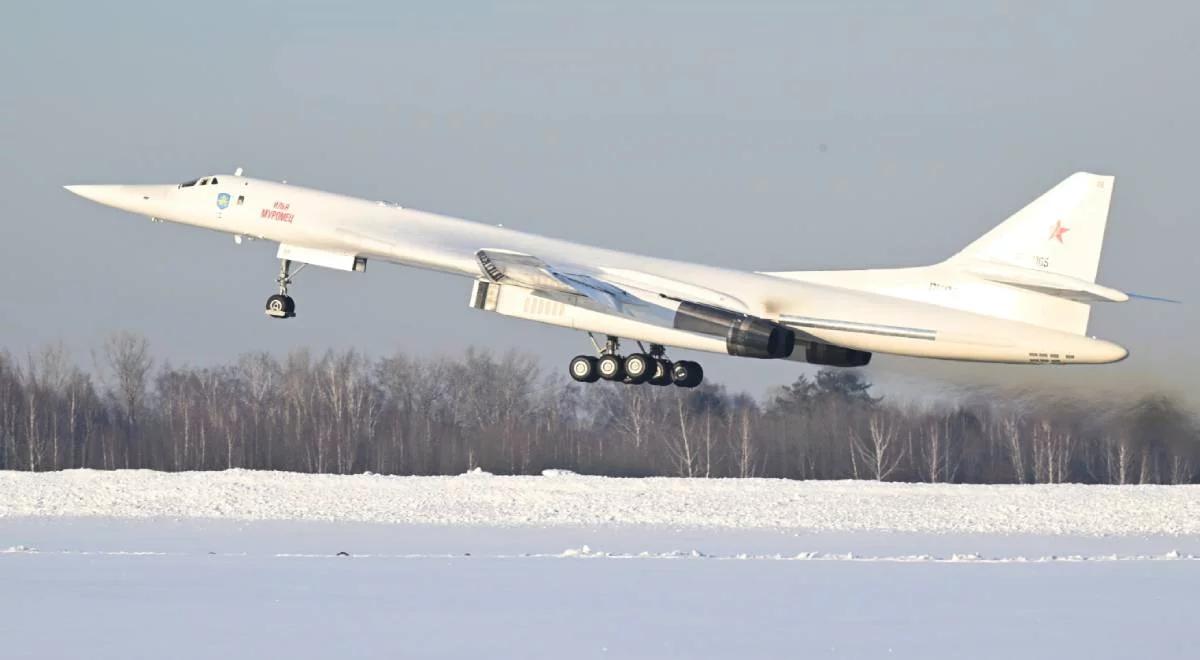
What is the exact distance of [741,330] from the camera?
2020 centimetres

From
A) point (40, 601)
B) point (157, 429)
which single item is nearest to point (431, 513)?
point (40, 601)

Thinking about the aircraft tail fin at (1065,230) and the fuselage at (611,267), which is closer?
the aircraft tail fin at (1065,230)

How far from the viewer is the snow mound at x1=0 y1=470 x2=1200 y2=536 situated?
875 inches

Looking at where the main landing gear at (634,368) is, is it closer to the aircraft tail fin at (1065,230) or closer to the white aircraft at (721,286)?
the white aircraft at (721,286)

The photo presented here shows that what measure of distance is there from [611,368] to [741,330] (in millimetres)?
2370

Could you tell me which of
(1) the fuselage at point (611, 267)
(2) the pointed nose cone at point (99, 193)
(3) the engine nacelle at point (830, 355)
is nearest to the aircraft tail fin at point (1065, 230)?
(1) the fuselage at point (611, 267)

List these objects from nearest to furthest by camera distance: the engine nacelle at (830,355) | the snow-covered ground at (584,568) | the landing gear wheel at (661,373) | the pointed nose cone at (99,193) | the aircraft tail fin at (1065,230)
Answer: the snow-covered ground at (584,568) → the aircraft tail fin at (1065,230) → the engine nacelle at (830,355) → the landing gear wheel at (661,373) → the pointed nose cone at (99,193)

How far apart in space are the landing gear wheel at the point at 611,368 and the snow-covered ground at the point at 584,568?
1780mm

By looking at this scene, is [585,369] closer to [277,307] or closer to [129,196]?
[277,307]

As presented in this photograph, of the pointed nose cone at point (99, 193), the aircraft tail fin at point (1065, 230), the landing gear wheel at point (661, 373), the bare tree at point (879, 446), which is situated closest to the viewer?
the aircraft tail fin at point (1065, 230)

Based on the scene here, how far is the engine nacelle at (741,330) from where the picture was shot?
20125 mm

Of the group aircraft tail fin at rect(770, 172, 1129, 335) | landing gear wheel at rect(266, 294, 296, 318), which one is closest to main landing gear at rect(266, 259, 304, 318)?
landing gear wheel at rect(266, 294, 296, 318)

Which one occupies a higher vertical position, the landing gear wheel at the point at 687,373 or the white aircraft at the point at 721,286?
the white aircraft at the point at 721,286

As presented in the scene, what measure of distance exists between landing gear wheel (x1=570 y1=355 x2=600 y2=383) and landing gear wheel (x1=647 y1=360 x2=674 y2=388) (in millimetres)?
686
